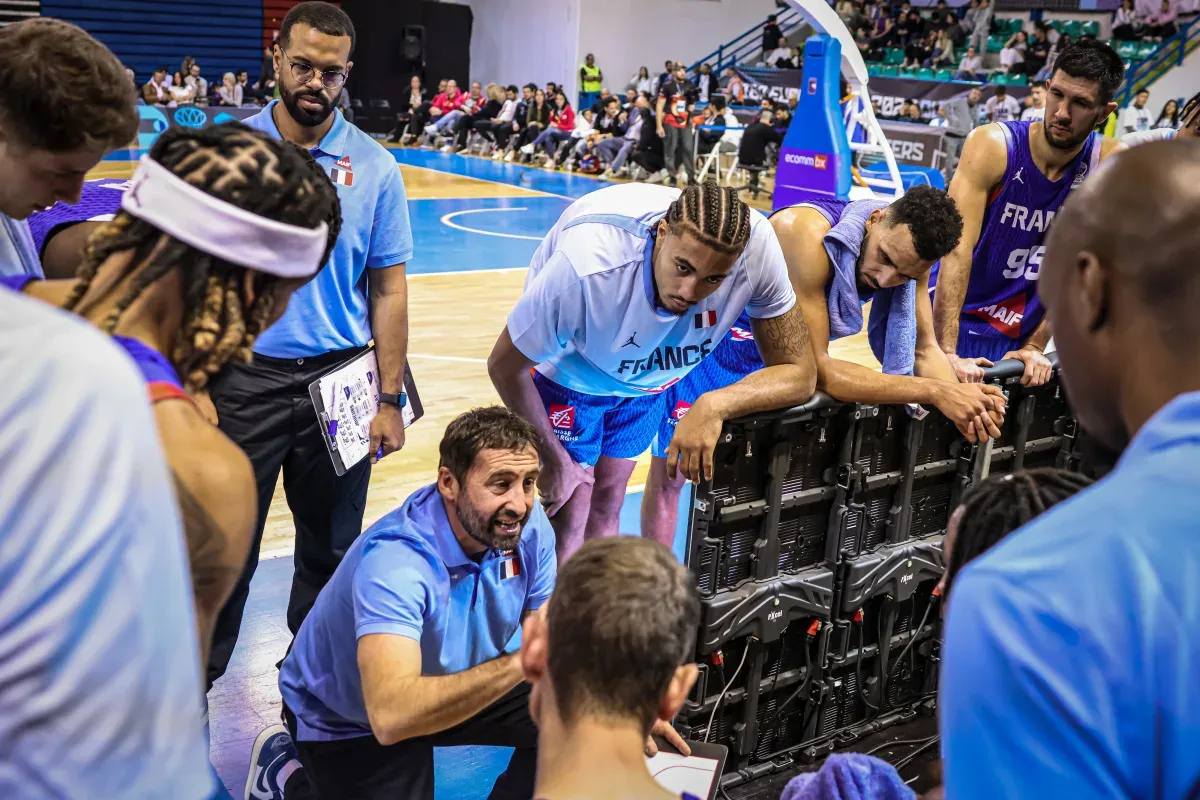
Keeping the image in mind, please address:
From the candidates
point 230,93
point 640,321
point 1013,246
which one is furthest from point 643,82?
point 640,321

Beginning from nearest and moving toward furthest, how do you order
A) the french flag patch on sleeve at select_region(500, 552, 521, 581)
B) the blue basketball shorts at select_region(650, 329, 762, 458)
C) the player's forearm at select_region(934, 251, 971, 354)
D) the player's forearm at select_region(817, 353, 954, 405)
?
1. the french flag patch on sleeve at select_region(500, 552, 521, 581)
2. the player's forearm at select_region(817, 353, 954, 405)
3. the blue basketball shorts at select_region(650, 329, 762, 458)
4. the player's forearm at select_region(934, 251, 971, 354)

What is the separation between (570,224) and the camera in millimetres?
3686

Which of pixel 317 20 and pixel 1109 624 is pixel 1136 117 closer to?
pixel 317 20

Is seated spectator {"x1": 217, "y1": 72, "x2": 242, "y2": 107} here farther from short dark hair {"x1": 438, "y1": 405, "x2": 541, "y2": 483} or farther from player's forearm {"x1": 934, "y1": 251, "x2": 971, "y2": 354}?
short dark hair {"x1": 438, "y1": 405, "x2": 541, "y2": 483}

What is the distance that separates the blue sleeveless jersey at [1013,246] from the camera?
4.39 metres

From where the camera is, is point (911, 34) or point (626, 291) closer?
point (626, 291)

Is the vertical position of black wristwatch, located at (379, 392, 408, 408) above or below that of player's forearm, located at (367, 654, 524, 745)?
above

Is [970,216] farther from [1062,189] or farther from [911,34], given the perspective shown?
[911,34]

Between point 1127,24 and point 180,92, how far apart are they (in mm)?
18524

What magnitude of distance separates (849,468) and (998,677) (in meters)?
2.60

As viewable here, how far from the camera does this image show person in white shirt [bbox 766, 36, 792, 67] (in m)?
26.8

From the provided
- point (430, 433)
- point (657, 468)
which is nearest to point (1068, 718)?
point (657, 468)

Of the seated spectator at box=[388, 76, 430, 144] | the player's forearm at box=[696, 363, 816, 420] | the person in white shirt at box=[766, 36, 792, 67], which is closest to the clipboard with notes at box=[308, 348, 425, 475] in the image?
the player's forearm at box=[696, 363, 816, 420]

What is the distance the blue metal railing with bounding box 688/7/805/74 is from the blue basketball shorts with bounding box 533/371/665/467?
86.5 ft
